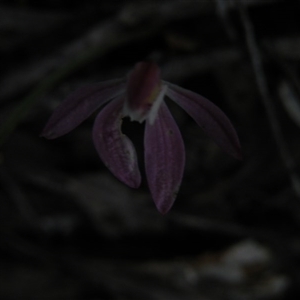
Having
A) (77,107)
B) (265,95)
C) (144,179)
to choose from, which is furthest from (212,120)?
(144,179)

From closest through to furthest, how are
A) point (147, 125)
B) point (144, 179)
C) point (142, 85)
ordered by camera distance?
point (142, 85) → point (147, 125) → point (144, 179)

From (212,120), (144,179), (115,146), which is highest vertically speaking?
(144,179)

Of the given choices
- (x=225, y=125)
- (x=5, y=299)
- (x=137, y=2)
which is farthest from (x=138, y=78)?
(x=5, y=299)

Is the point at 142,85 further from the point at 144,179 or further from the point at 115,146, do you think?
the point at 144,179

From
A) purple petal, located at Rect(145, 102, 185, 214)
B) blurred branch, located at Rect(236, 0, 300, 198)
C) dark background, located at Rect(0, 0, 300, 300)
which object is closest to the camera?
purple petal, located at Rect(145, 102, 185, 214)

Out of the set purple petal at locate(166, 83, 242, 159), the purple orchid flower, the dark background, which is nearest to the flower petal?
the purple orchid flower

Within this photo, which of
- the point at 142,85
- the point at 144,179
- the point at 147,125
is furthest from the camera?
the point at 144,179

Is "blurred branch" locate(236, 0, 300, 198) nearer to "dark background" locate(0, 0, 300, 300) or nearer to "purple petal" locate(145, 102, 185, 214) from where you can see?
"dark background" locate(0, 0, 300, 300)
